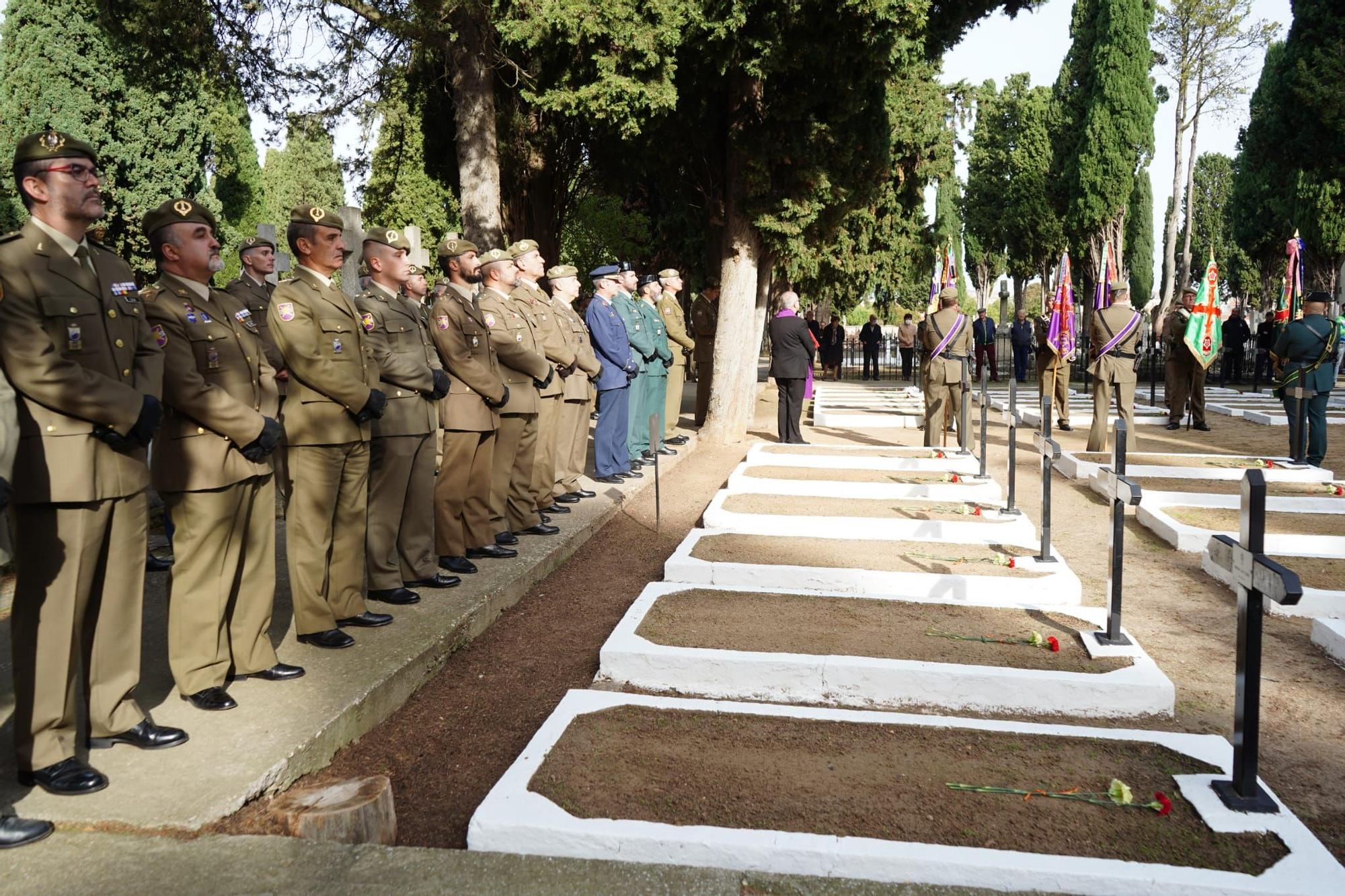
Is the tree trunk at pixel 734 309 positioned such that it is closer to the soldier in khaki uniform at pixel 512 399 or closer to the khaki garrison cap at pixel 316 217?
the soldier in khaki uniform at pixel 512 399

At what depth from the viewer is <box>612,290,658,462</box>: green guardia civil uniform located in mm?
10891

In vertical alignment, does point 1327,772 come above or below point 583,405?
below

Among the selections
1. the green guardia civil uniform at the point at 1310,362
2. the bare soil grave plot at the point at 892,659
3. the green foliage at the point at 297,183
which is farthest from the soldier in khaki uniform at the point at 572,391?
the green foliage at the point at 297,183

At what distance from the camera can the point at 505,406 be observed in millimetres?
7121

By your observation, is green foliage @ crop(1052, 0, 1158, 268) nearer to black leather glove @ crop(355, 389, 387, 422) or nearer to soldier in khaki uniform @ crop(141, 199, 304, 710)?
black leather glove @ crop(355, 389, 387, 422)

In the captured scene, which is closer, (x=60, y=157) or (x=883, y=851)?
(x=883, y=851)

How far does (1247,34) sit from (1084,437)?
29598 millimetres

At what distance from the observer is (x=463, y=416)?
6492 mm

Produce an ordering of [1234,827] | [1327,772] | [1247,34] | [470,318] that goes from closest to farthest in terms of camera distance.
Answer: [1234,827]
[1327,772]
[470,318]
[1247,34]

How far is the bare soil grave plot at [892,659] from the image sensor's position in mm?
4656

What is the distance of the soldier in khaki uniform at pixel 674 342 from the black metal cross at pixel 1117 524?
793cm

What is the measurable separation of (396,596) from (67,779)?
2.36 m

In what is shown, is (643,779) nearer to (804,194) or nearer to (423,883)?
(423,883)

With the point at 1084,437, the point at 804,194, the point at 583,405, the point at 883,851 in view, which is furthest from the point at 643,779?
the point at 1084,437
